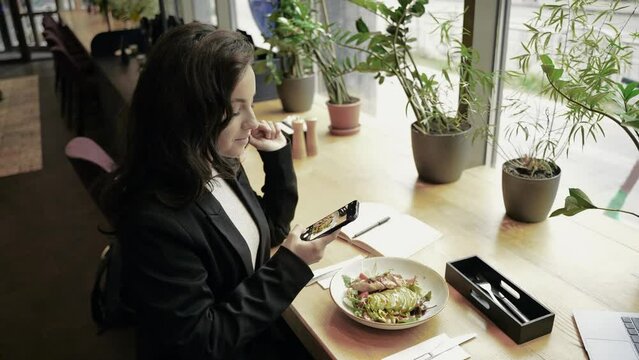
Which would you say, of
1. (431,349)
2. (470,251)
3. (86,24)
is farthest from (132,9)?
(431,349)

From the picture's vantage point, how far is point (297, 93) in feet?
8.50

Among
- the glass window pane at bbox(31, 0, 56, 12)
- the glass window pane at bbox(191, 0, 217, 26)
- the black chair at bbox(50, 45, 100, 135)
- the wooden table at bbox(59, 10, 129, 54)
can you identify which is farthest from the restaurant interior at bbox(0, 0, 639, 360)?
the glass window pane at bbox(31, 0, 56, 12)

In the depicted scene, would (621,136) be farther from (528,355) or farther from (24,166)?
(24,166)

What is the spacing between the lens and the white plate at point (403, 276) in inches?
42.9

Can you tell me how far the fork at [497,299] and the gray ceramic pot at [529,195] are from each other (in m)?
0.35

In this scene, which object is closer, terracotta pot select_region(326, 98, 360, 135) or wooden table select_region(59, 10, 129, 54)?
terracotta pot select_region(326, 98, 360, 135)

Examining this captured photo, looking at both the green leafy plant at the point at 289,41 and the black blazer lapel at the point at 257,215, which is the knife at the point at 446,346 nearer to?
the black blazer lapel at the point at 257,215

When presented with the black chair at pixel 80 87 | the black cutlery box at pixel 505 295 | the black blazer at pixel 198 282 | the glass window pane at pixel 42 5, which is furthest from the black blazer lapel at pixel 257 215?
the glass window pane at pixel 42 5

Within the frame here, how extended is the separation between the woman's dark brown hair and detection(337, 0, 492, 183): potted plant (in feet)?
2.39

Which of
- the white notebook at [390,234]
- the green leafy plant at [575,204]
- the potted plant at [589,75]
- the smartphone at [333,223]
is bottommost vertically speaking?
the white notebook at [390,234]

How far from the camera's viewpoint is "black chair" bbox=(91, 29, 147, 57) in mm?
4379

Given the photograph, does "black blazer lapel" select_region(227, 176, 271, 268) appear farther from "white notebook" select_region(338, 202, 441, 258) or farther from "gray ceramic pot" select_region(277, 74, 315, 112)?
"gray ceramic pot" select_region(277, 74, 315, 112)

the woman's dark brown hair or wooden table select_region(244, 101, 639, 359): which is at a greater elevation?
the woman's dark brown hair

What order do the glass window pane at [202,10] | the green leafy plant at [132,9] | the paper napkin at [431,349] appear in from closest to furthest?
the paper napkin at [431,349], the glass window pane at [202,10], the green leafy plant at [132,9]
